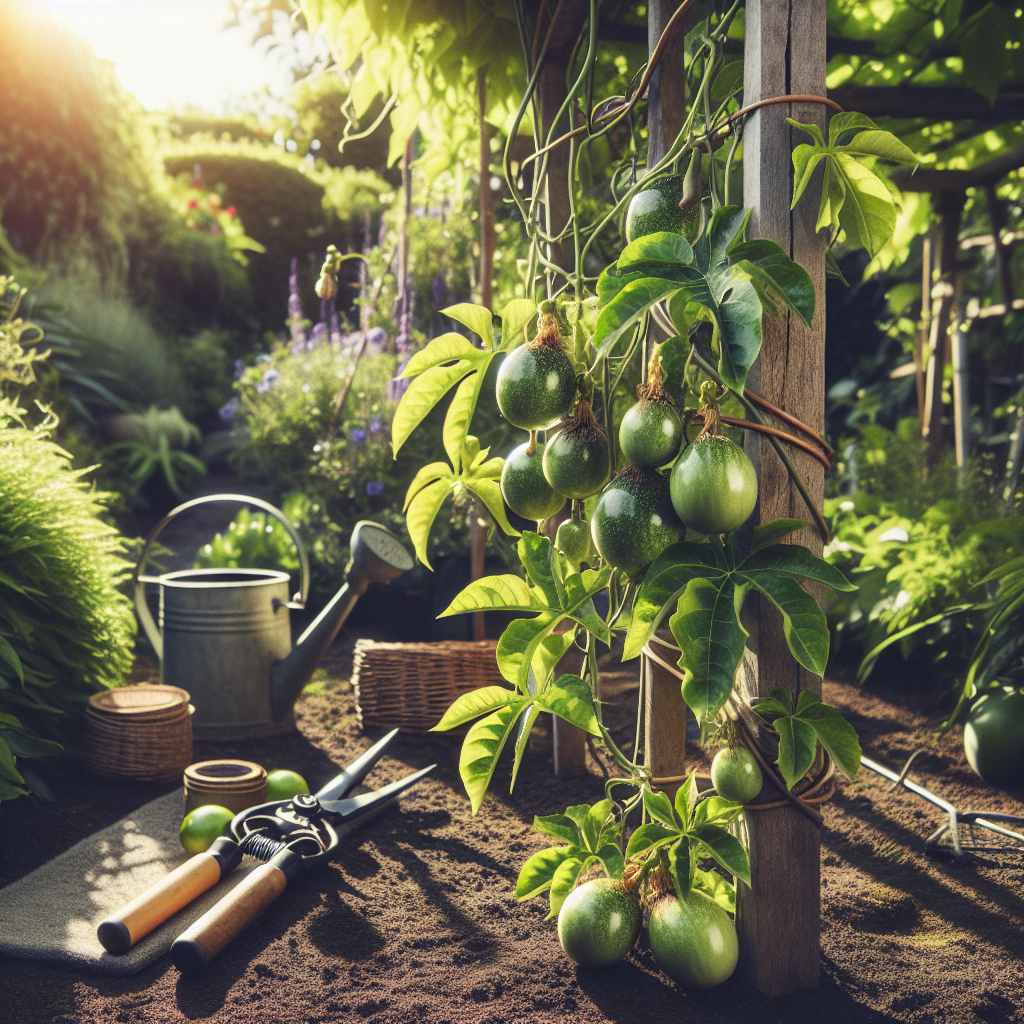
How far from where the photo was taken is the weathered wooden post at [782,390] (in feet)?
4.14

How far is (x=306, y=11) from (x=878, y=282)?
4051mm

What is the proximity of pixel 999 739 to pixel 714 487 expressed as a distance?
61.2 inches

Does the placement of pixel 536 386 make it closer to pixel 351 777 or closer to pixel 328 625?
pixel 351 777

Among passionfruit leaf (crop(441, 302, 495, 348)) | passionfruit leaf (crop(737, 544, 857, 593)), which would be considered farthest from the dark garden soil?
passionfruit leaf (crop(441, 302, 495, 348))

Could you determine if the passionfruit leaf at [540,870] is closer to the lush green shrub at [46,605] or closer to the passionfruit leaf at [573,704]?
the passionfruit leaf at [573,704]

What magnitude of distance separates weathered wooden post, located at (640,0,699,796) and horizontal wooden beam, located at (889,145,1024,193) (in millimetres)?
2459

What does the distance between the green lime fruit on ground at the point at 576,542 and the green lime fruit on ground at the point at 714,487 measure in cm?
28

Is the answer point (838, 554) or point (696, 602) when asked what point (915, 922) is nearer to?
point (696, 602)

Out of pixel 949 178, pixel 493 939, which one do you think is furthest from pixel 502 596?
pixel 949 178

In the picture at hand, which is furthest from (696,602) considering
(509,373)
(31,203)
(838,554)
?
(31,203)

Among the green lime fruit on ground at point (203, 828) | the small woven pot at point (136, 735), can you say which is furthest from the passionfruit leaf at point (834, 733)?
the small woven pot at point (136, 735)

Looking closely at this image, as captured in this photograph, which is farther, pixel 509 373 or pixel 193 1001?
pixel 193 1001

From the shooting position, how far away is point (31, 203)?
21.5 ft

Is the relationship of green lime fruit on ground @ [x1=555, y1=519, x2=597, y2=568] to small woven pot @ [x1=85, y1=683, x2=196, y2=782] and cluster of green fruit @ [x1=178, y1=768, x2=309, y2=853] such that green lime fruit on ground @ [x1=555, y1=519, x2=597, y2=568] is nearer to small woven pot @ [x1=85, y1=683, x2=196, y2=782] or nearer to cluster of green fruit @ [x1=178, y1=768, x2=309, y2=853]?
cluster of green fruit @ [x1=178, y1=768, x2=309, y2=853]
